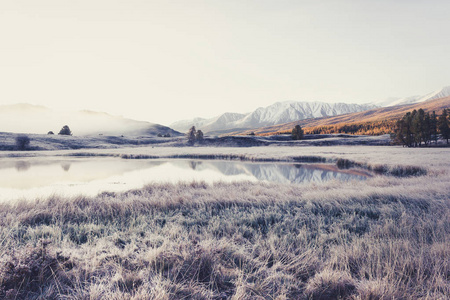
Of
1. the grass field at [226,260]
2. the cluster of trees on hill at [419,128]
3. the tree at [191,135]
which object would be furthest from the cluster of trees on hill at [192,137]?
the grass field at [226,260]

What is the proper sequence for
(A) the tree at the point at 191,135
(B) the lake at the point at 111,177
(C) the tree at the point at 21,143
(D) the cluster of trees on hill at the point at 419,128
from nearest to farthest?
1. (B) the lake at the point at 111,177
2. (C) the tree at the point at 21,143
3. (D) the cluster of trees on hill at the point at 419,128
4. (A) the tree at the point at 191,135

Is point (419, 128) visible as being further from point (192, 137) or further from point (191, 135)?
point (191, 135)

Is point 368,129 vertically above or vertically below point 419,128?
above

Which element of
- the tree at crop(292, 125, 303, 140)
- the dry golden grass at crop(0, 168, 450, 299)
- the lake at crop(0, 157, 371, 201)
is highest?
the tree at crop(292, 125, 303, 140)

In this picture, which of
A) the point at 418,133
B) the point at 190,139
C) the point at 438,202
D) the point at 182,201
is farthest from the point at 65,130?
the point at 418,133

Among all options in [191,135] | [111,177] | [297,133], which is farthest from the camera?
[297,133]

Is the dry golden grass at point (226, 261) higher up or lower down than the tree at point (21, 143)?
lower down

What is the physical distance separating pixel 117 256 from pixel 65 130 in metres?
109

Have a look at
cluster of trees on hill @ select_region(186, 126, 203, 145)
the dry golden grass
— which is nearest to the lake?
the dry golden grass

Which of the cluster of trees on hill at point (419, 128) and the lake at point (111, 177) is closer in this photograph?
the lake at point (111, 177)

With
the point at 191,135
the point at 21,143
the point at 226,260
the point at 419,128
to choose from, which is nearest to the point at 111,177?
the point at 226,260

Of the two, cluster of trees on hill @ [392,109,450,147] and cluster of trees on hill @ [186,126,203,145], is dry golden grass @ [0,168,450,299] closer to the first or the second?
cluster of trees on hill @ [392,109,450,147]

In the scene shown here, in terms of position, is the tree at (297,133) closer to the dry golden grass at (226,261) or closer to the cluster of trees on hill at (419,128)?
the cluster of trees on hill at (419,128)

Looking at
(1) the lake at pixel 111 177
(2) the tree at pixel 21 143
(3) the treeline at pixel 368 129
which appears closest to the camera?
(1) the lake at pixel 111 177
